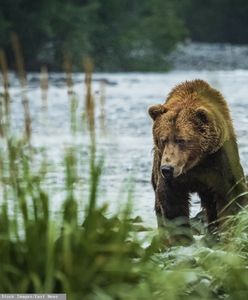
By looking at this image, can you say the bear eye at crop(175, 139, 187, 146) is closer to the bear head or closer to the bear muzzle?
the bear head

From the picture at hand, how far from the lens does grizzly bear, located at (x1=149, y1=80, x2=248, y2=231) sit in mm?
7508

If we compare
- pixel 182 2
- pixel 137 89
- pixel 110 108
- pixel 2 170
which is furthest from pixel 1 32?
pixel 2 170

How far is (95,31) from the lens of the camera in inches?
2416

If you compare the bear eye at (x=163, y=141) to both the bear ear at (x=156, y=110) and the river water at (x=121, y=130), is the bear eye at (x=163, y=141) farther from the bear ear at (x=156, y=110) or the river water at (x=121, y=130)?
the river water at (x=121, y=130)

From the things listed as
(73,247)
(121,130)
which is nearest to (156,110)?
(73,247)

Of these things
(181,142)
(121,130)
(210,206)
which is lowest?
(121,130)

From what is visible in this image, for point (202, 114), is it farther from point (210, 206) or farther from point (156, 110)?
point (210, 206)

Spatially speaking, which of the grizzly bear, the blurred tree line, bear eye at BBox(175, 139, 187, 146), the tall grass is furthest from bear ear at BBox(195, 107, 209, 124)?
the blurred tree line

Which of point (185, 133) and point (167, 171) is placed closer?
point (167, 171)

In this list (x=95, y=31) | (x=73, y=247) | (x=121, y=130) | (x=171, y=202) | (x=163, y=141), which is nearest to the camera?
(x=73, y=247)

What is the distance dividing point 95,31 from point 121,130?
41023mm

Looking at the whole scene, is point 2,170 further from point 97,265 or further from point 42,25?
point 42,25

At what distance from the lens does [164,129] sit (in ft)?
25.3

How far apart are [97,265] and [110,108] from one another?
21.2 metres
